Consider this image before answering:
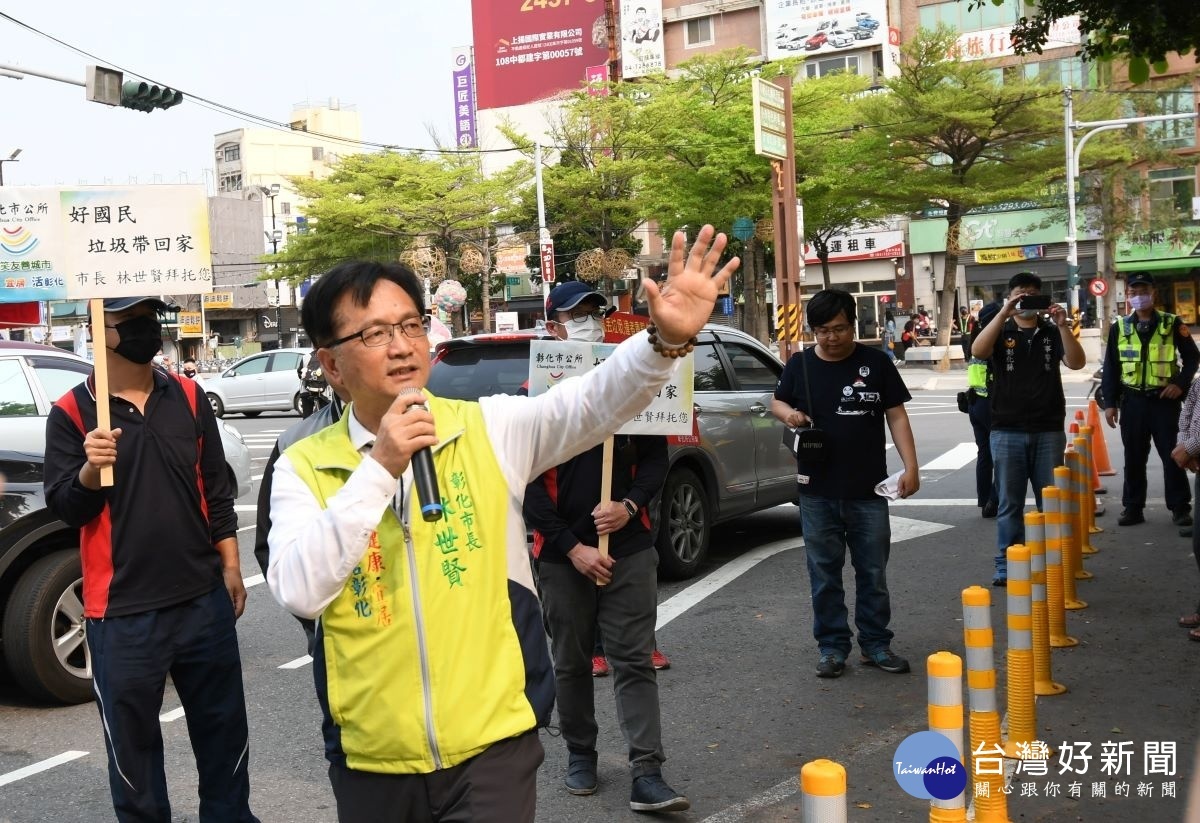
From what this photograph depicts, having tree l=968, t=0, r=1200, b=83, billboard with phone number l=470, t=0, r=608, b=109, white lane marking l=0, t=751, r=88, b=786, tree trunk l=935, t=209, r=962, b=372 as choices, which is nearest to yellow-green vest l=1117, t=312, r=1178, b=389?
tree l=968, t=0, r=1200, b=83

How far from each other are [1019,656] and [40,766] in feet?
14.0

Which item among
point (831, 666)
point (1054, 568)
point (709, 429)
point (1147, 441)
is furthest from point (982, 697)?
point (1147, 441)

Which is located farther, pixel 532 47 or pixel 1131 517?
pixel 532 47

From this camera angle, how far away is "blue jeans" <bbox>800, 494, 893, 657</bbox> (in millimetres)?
6262

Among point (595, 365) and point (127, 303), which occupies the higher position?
point (127, 303)

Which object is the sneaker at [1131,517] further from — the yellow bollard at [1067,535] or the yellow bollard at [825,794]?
the yellow bollard at [825,794]

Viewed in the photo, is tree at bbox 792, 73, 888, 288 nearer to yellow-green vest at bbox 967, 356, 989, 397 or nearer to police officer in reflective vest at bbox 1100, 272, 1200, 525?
yellow-green vest at bbox 967, 356, 989, 397

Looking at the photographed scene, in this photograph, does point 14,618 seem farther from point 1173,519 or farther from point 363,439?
point 1173,519

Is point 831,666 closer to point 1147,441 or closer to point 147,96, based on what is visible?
point 1147,441

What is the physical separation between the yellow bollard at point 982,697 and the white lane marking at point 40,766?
3.95 m

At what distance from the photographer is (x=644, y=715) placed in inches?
184

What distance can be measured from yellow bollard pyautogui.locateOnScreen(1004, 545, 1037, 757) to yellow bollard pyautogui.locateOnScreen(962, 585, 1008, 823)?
70 cm

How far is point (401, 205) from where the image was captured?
43.0 m

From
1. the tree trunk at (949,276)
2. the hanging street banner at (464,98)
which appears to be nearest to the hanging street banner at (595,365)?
the tree trunk at (949,276)
